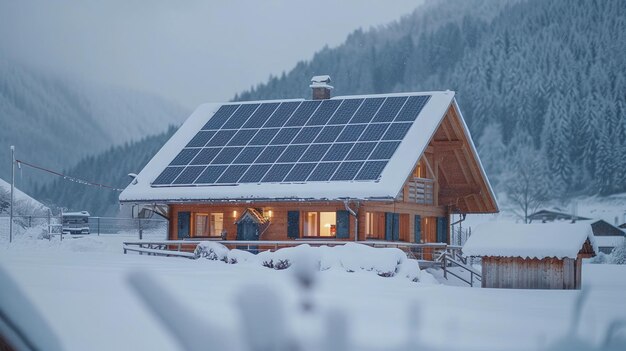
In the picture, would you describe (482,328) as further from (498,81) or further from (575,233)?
(498,81)

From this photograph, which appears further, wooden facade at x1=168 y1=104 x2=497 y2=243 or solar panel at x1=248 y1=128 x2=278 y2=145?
solar panel at x1=248 y1=128 x2=278 y2=145

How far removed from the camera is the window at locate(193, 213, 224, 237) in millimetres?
31281

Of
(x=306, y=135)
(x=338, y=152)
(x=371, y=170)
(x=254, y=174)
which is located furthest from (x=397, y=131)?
(x=254, y=174)

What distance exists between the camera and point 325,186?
28156mm

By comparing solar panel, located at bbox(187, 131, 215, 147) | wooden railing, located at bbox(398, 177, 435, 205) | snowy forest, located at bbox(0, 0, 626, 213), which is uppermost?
snowy forest, located at bbox(0, 0, 626, 213)

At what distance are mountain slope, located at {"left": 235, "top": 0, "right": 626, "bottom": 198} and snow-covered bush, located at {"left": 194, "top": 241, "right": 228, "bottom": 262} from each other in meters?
104

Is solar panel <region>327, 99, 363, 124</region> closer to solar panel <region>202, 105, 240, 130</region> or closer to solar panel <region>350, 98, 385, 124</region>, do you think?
solar panel <region>350, 98, 385, 124</region>

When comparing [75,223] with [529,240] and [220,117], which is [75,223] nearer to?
[220,117]

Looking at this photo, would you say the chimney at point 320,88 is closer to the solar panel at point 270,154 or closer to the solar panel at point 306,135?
the solar panel at point 306,135

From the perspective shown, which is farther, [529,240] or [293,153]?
[293,153]

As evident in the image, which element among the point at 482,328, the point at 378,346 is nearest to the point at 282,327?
the point at 378,346

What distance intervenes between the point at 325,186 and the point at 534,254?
7.57m

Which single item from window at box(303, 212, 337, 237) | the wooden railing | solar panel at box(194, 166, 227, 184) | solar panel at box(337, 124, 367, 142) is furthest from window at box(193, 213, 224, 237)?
the wooden railing

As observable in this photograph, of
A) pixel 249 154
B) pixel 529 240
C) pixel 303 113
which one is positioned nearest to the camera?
pixel 529 240
